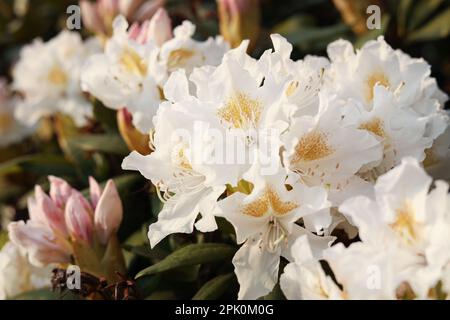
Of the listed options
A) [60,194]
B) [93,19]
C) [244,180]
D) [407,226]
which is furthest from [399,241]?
[93,19]

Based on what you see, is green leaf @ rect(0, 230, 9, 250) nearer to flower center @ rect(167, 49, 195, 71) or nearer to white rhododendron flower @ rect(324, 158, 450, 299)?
flower center @ rect(167, 49, 195, 71)

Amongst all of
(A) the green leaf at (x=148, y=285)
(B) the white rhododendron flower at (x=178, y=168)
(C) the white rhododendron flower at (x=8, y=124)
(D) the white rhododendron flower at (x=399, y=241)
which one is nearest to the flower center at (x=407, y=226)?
(D) the white rhododendron flower at (x=399, y=241)

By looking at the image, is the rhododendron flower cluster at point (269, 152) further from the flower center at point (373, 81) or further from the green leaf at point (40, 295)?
the green leaf at point (40, 295)

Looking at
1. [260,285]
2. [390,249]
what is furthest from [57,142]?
[390,249]

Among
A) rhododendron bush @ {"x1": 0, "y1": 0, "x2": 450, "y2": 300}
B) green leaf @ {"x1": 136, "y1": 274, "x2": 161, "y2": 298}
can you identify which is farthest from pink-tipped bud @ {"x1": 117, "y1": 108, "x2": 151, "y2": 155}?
green leaf @ {"x1": 136, "y1": 274, "x2": 161, "y2": 298}

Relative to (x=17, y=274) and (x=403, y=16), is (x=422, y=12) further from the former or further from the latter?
(x=17, y=274)

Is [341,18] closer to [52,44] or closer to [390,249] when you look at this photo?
[52,44]
